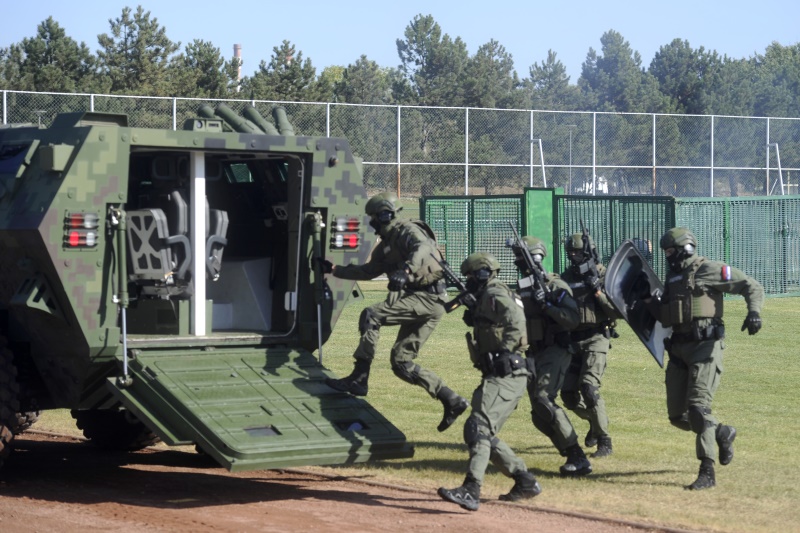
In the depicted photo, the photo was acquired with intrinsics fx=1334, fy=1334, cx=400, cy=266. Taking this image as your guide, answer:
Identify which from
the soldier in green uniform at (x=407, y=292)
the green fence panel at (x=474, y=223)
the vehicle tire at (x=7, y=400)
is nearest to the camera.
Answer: the vehicle tire at (x=7, y=400)

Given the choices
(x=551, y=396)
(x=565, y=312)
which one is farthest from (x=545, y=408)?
(x=565, y=312)

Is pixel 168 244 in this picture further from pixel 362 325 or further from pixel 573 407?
pixel 573 407

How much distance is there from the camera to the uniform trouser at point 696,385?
994cm

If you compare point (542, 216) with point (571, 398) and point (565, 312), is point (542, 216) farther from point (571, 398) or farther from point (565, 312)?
point (565, 312)

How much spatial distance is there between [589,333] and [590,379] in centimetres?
39

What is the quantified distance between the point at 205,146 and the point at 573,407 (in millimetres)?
3915

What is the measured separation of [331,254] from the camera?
10.9 m

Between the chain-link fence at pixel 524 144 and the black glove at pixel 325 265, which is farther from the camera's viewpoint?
the chain-link fence at pixel 524 144

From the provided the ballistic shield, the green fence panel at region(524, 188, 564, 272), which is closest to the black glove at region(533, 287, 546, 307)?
the ballistic shield

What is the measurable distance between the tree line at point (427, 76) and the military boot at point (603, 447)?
27.4 metres

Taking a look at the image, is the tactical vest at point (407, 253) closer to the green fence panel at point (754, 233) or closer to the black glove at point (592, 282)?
the black glove at point (592, 282)

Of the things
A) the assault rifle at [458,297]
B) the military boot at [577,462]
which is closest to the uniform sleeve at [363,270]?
the assault rifle at [458,297]

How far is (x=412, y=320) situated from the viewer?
1055cm

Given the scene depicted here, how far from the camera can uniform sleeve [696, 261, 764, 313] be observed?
1007 centimetres
